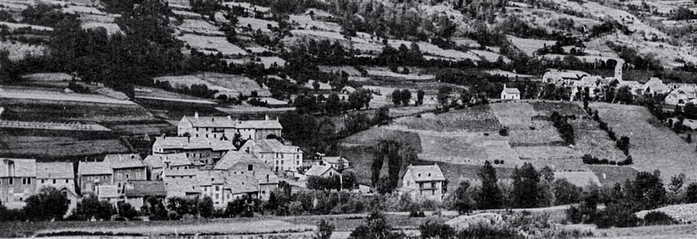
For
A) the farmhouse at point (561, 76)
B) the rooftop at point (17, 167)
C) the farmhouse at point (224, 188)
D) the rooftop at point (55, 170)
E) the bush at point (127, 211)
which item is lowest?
the farmhouse at point (561, 76)

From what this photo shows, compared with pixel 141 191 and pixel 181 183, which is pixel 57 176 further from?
pixel 181 183

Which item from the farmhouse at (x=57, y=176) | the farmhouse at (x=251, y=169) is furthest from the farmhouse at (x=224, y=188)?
the farmhouse at (x=57, y=176)

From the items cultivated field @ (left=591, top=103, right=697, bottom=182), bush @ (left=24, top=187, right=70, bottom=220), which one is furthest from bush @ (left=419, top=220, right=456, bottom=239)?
cultivated field @ (left=591, top=103, right=697, bottom=182)

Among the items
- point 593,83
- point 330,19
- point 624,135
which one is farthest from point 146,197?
point 330,19

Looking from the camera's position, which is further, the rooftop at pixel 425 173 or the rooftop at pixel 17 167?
the rooftop at pixel 425 173

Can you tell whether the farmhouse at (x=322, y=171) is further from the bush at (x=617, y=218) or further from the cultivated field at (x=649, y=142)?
the cultivated field at (x=649, y=142)

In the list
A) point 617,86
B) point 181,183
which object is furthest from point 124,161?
point 617,86

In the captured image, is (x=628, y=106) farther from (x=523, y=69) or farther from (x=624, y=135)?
(x=523, y=69)
